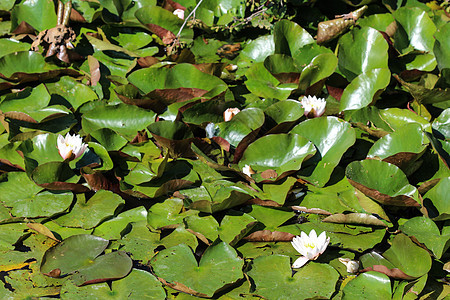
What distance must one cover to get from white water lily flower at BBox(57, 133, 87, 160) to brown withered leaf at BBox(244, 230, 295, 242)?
3.33 feet

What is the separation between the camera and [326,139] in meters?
2.71

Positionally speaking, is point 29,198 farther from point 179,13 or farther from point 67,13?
point 179,13

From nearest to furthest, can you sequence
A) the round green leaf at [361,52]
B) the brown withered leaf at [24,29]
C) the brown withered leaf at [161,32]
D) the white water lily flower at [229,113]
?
the white water lily flower at [229,113] → the round green leaf at [361,52] → the brown withered leaf at [161,32] → the brown withered leaf at [24,29]

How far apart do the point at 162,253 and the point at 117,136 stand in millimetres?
865

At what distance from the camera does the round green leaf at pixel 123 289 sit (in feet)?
6.66

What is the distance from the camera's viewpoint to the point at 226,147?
8.90ft

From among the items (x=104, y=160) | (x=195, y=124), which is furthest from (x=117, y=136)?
(x=195, y=124)

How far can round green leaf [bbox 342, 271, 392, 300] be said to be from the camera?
203 cm

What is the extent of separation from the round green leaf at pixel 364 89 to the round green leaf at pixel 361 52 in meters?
0.20

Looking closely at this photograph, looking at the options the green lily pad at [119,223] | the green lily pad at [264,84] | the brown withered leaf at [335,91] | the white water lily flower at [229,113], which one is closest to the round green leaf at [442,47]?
the brown withered leaf at [335,91]

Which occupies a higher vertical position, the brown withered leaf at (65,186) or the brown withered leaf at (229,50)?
the brown withered leaf at (229,50)

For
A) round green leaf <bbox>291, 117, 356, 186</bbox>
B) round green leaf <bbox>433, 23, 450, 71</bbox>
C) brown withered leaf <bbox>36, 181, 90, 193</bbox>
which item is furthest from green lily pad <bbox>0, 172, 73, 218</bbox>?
round green leaf <bbox>433, 23, 450, 71</bbox>

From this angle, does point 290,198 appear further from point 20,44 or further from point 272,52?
point 20,44

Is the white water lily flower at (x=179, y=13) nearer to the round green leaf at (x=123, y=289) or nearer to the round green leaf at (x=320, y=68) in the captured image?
the round green leaf at (x=320, y=68)
